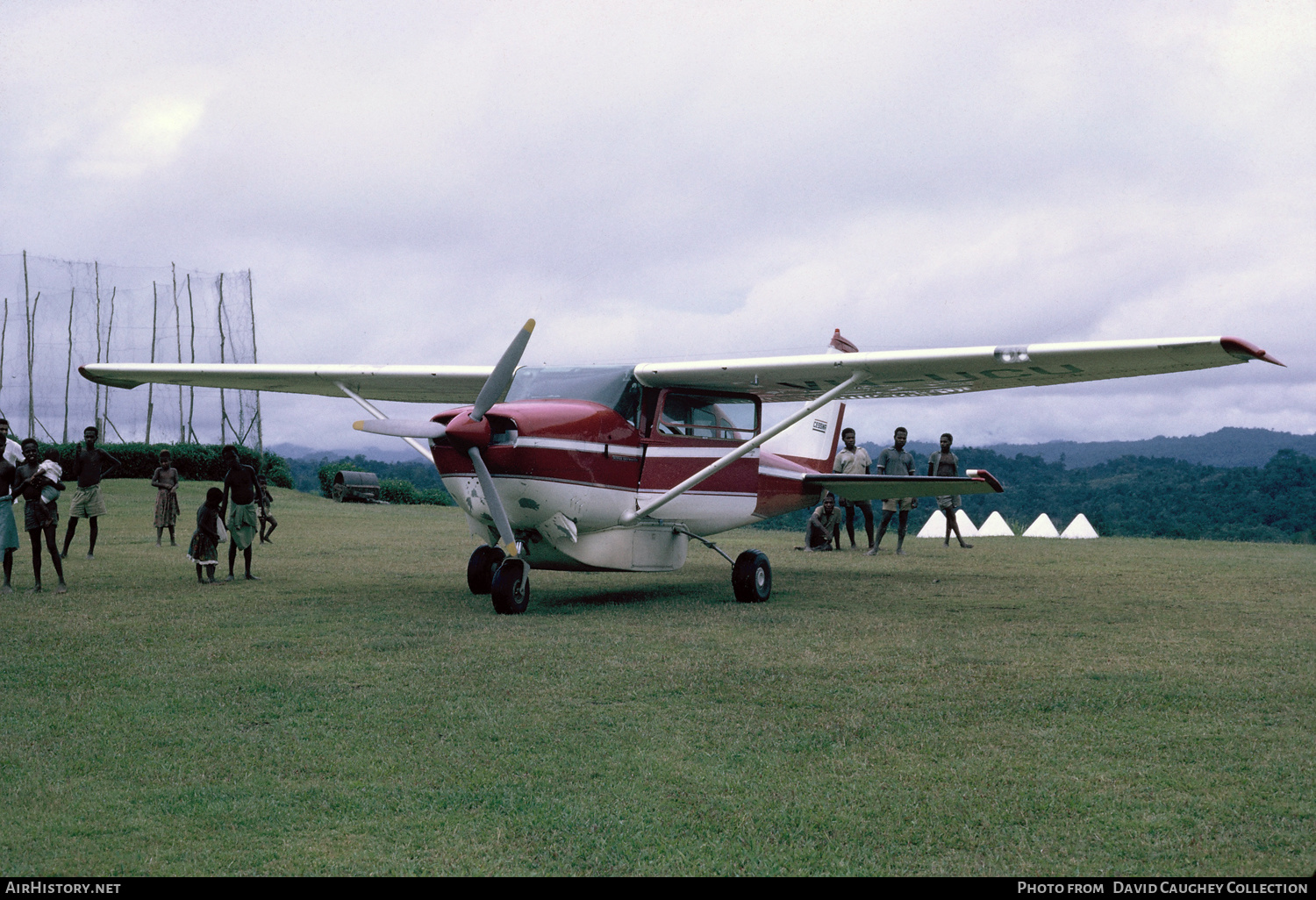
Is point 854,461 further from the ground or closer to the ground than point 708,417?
closer to the ground

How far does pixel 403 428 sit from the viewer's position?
959 centimetres

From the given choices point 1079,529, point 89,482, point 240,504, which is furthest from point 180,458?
point 1079,529

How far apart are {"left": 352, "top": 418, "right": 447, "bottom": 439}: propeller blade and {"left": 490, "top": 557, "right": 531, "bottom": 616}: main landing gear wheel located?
1.52 metres

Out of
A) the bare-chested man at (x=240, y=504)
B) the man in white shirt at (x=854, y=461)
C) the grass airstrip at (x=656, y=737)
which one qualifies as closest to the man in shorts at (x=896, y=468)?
the man in white shirt at (x=854, y=461)

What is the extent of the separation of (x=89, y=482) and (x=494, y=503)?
8568mm

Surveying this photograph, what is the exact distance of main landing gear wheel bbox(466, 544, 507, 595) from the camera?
11523 mm

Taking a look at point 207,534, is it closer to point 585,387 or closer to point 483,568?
point 483,568

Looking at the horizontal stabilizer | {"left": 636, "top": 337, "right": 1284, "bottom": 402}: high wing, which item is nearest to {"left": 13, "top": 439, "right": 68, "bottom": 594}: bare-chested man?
{"left": 636, "top": 337, "right": 1284, "bottom": 402}: high wing

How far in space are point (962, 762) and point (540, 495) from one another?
5.87 m

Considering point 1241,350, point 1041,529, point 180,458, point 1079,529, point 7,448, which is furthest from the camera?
point 180,458

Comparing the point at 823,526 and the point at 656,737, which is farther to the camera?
the point at 823,526

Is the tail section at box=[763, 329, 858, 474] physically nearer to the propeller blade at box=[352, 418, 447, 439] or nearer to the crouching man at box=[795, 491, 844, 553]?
the crouching man at box=[795, 491, 844, 553]

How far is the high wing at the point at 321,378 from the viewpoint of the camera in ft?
42.4
